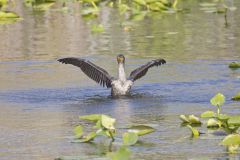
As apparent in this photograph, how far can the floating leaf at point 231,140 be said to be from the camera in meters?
9.38

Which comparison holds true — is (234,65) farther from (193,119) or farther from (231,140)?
(231,140)

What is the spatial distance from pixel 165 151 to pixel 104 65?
6.84m

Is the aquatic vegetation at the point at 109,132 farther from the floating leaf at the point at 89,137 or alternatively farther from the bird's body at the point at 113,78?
the bird's body at the point at 113,78

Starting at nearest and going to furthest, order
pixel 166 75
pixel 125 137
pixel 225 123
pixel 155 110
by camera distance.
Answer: pixel 125 137, pixel 225 123, pixel 155 110, pixel 166 75

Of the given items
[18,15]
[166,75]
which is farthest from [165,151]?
[18,15]

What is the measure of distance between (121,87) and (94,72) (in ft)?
1.74

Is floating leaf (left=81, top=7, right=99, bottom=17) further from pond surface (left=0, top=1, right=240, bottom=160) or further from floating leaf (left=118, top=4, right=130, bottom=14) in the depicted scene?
floating leaf (left=118, top=4, right=130, bottom=14)

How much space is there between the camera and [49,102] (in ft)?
43.3

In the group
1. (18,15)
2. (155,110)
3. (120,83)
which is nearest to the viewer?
(155,110)

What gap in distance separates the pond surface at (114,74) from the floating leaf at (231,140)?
0.34 ft

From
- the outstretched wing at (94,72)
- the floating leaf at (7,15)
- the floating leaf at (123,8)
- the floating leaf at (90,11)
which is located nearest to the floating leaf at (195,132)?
the outstretched wing at (94,72)

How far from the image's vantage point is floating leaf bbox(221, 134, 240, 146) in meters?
9.38

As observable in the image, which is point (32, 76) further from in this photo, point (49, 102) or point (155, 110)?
point (155, 110)

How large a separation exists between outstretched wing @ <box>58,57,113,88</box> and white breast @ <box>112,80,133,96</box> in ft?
0.58
